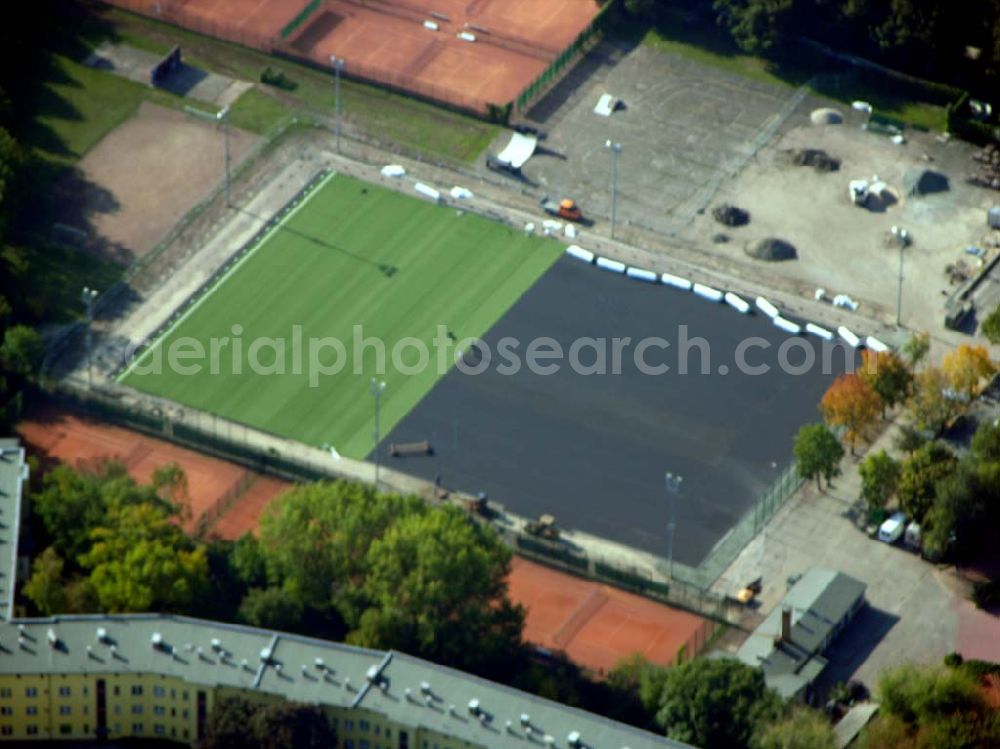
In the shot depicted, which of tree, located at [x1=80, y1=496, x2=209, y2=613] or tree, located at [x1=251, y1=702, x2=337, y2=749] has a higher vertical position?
tree, located at [x1=80, y1=496, x2=209, y2=613]

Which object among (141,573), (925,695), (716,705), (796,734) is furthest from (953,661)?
(141,573)

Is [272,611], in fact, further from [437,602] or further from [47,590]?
[47,590]

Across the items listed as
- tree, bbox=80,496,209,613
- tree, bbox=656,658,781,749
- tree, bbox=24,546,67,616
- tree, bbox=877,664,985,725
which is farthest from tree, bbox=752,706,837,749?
tree, bbox=24,546,67,616

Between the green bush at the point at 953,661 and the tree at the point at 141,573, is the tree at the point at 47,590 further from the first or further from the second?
the green bush at the point at 953,661

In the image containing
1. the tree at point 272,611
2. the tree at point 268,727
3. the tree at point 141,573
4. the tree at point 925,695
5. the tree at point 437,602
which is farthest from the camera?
the tree at point 272,611

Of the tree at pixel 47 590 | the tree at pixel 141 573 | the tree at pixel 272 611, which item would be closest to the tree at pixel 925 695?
the tree at pixel 272 611

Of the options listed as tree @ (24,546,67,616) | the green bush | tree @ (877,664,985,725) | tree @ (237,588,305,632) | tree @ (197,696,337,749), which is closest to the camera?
tree @ (197,696,337,749)

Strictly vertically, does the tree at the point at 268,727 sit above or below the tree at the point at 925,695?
above

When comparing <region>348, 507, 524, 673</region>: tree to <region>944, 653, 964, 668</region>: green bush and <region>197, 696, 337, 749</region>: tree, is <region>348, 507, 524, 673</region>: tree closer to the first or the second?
<region>197, 696, 337, 749</region>: tree
